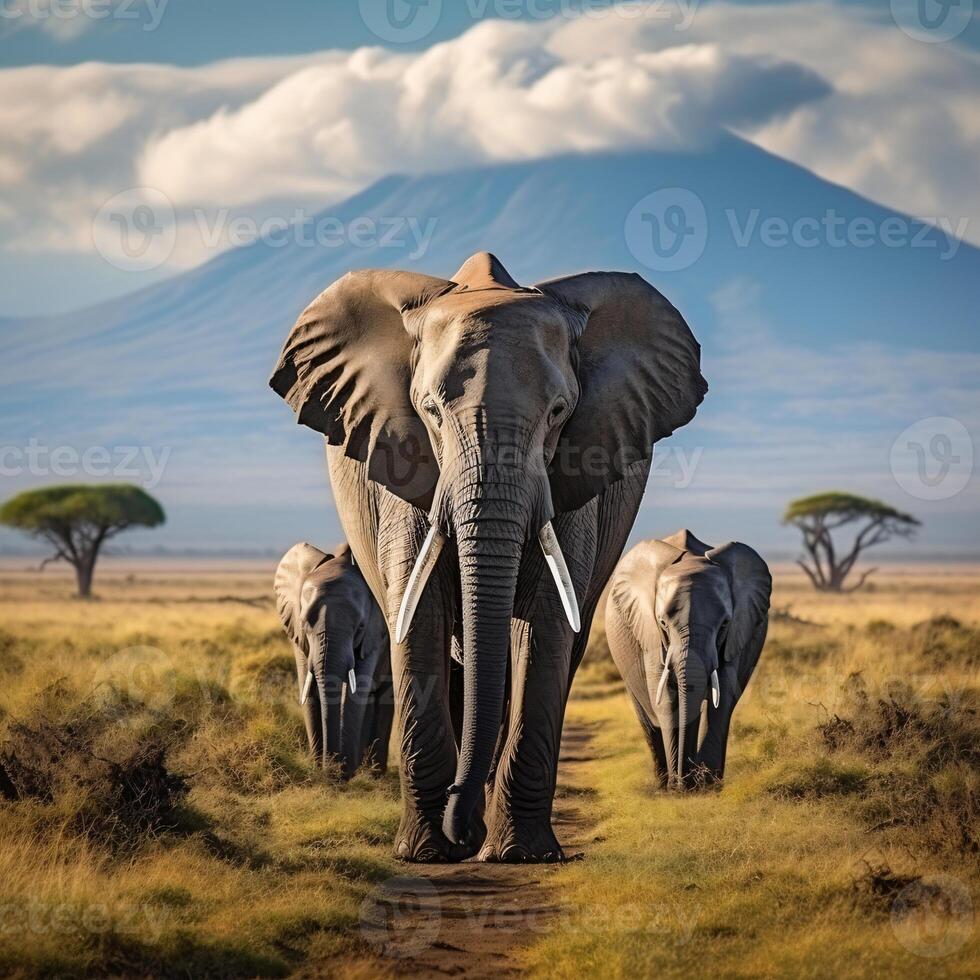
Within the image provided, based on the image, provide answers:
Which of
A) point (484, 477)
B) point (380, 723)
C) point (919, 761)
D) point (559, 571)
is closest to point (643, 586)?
point (380, 723)

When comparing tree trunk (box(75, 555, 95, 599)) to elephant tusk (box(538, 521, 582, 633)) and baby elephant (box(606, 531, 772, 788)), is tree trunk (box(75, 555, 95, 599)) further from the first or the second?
elephant tusk (box(538, 521, 582, 633))

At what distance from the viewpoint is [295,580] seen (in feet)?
49.5

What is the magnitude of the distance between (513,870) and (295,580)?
6.18 metres

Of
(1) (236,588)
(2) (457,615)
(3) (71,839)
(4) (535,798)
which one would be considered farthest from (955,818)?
(1) (236,588)

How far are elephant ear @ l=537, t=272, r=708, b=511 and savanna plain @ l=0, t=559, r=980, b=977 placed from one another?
2478mm

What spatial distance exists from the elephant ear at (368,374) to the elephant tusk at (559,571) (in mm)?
725

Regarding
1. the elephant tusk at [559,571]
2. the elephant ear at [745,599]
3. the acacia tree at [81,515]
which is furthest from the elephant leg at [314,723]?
the acacia tree at [81,515]

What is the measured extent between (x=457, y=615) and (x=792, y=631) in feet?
85.8

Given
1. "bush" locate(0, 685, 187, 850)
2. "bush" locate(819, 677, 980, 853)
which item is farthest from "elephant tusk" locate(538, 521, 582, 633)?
"bush" locate(0, 685, 187, 850)

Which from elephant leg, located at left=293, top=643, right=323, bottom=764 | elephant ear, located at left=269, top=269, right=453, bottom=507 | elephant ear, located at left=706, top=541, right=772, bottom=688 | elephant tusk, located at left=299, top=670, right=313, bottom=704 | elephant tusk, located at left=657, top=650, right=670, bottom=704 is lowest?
elephant leg, located at left=293, top=643, right=323, bottom=764

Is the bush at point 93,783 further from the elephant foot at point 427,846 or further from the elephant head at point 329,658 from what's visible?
the elephant head at point 329,658

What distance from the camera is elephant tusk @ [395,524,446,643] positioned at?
879 centimetres

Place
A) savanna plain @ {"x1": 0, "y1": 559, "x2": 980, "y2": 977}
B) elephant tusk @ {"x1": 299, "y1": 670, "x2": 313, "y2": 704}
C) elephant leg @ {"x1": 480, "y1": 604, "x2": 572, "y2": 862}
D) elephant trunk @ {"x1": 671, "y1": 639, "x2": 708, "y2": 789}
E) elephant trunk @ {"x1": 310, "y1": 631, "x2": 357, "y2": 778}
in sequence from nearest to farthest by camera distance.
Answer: savanna plain @ {"x1": 0, "y1": 559, "x2": 980, "y2": 977}, elephant leg @ {"x1": 480, "y1": 604, "x2": 572, "y2": 862}, elephant trunk @ {"x1": 671, "y1": 639, "x2": 708, "y2": 789}, elephant trunk @ {"x1": 310, "y1": 631, "x2": 357, "y2": 778}, elephant tusk @ {"x1": 299, "y1": 670, "x2": 313, "y2": 704}

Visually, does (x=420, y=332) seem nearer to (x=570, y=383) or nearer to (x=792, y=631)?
(x=570, y=383)
